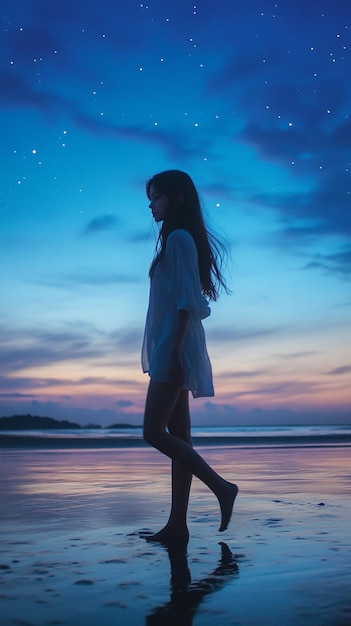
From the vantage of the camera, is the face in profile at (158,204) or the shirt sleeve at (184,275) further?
the face in profile at (158,204)

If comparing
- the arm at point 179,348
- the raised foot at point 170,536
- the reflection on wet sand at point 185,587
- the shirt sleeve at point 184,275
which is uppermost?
the shirt sleeve at point 184,275

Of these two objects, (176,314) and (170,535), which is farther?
(176,314)

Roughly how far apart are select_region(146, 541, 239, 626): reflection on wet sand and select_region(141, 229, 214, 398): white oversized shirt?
3.00ft

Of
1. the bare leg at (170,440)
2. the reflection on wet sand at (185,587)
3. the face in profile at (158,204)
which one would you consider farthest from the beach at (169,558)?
the face in profile at (158,204)

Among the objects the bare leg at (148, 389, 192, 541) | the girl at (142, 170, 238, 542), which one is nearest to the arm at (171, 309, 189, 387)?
the girl at (142, 170, 238, 542)

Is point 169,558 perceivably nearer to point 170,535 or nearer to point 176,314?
point 170,535

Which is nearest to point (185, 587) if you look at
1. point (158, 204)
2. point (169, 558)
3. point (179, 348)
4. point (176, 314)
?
point (169, 558)

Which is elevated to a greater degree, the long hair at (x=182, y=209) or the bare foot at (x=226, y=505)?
the long hair at (x=182, y=209)

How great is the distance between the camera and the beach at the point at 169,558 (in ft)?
6.91

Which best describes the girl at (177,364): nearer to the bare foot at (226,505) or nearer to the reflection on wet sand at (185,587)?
the bare foot at (226,505)

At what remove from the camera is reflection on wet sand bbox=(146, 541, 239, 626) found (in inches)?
79.8

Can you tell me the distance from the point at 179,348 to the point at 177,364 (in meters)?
0.09

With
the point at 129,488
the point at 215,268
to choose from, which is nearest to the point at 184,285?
the point at 215,268

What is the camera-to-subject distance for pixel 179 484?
371 cm
